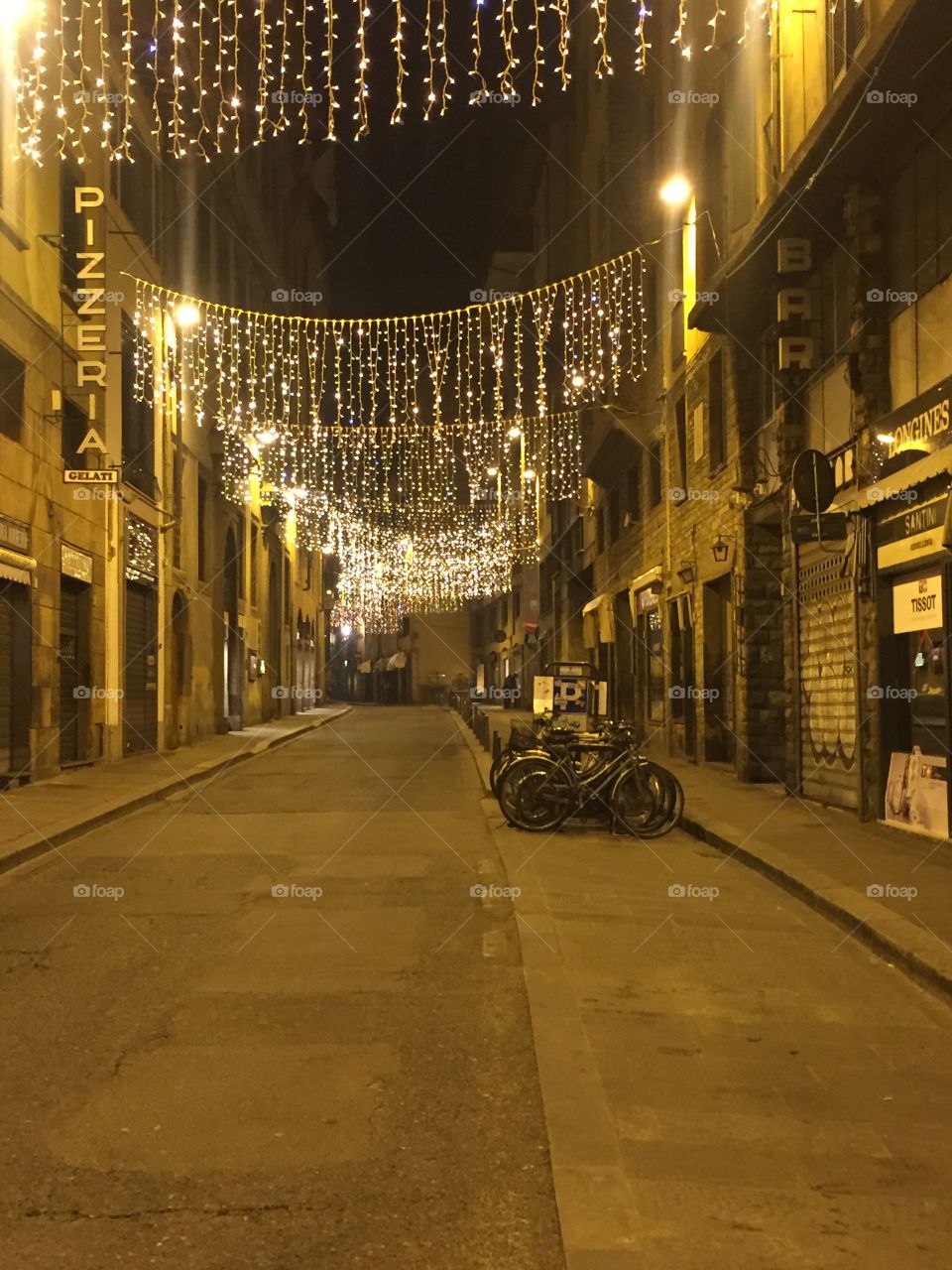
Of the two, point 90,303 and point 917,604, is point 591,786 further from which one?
point 90,303

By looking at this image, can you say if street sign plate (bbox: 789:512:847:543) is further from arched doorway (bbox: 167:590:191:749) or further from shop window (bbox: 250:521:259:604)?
shop window (bbox: 250:521:259:604)

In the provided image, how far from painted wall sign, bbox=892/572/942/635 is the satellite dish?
137 centimetres

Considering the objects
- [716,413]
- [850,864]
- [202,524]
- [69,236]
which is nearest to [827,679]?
[850,864]

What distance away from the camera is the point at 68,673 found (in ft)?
64.1

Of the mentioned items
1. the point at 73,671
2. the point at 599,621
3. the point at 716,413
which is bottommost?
the point at 73,671

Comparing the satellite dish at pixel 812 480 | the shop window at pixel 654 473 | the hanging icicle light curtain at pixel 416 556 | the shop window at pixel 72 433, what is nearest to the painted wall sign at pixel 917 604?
the satellite dish at pixel 812 480

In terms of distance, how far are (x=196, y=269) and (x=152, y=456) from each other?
722 centimetres

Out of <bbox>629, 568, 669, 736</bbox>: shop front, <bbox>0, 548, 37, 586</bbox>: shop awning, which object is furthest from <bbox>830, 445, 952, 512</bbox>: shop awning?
<bbox>0, 548, 37, 586</bbox>: shop awning

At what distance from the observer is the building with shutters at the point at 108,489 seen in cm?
1708

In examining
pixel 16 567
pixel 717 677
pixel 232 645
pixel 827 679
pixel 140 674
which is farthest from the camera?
pixel 232 645

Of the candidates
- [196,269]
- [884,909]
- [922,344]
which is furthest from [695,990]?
[196,269]

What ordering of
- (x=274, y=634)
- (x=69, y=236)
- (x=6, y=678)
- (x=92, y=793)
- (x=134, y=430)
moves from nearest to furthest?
1. (x=92, y=793)
2. (x=6, y=678)
3. (x=69, y=236)
4. (x=134, y=430)
5. (x=274, y=634)

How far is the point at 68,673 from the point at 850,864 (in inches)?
526

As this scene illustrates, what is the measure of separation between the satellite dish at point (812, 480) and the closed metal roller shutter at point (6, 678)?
34.4 feet
